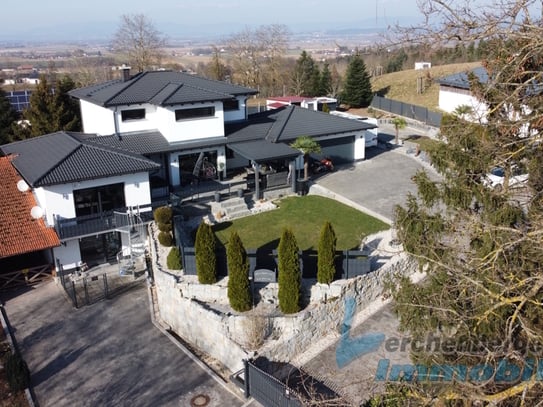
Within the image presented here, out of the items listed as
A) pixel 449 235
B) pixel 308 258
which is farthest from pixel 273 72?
pixel 449 235

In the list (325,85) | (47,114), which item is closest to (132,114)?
(47,114)

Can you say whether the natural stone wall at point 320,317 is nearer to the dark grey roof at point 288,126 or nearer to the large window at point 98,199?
the large window at point 98,199

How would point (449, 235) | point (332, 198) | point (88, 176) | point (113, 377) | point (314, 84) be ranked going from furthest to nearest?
1. point (314, 84)
2. point (332, 198)
3. point (88, 176)
4. point (113, 377)
5. point (449, 235)

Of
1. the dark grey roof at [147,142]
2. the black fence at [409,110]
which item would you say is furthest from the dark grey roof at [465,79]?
the dark grey roof at [147,142]

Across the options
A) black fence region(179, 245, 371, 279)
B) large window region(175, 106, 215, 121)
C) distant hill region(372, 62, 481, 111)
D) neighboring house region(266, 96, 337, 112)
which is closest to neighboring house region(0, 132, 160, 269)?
large window region(175, 106, 215, 121)

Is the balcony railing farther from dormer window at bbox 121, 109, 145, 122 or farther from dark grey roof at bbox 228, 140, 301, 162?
dormer window at bbox 121, 109, 145, 122

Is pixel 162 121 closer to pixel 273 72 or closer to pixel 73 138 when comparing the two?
pixel 73 138
